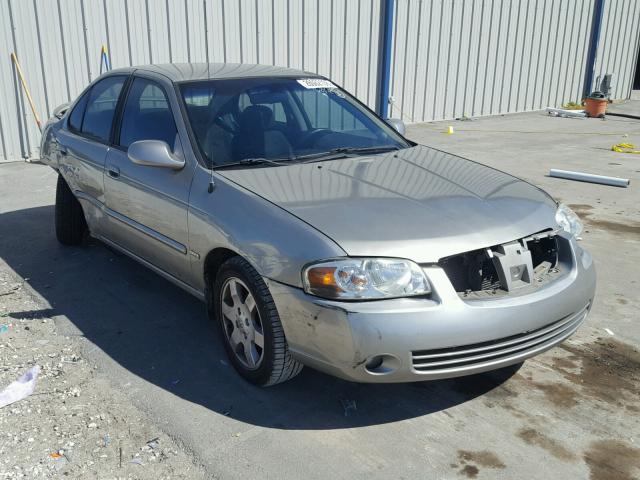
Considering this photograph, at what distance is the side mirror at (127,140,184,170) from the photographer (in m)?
3.72

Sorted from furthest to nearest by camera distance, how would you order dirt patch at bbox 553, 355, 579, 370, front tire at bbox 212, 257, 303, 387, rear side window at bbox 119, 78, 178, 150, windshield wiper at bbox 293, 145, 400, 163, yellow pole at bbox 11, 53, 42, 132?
yellow pole at bbox 11, 53, 42, 132, rear side window at bbox 119, 78, 178, 150, windshield wiper at bbox 293, 145, 400, 163, dirt patch at bbox 553, 355, 579, 370, front tire at bbox 212, 257, 303, 387

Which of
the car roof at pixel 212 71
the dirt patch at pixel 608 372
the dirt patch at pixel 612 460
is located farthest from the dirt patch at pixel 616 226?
the dirt patch at pixel 612 460

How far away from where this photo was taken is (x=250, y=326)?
3359 mm

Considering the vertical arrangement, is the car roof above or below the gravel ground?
above

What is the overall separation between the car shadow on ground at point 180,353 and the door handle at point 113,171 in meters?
0.89

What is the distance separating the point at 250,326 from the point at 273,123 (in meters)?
1.41

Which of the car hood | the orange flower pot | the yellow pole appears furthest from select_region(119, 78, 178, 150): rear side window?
the orange flower pot

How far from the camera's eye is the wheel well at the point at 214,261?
11.5 feet

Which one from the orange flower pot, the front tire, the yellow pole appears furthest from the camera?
the orange flower pot

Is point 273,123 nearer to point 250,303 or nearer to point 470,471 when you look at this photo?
point 250,303

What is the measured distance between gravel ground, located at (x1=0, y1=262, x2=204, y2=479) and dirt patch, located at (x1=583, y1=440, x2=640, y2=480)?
68.6 inches

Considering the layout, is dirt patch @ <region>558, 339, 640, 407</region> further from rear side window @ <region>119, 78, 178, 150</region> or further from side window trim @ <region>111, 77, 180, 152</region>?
side window trim @ <region>111, 77, 180, 152</region>

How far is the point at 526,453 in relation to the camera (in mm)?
2934

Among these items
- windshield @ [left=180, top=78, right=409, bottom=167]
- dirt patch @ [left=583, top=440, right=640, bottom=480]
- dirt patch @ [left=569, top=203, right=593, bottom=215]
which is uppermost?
windshield @ [left=180, top=78, right=409, bottom=167]
